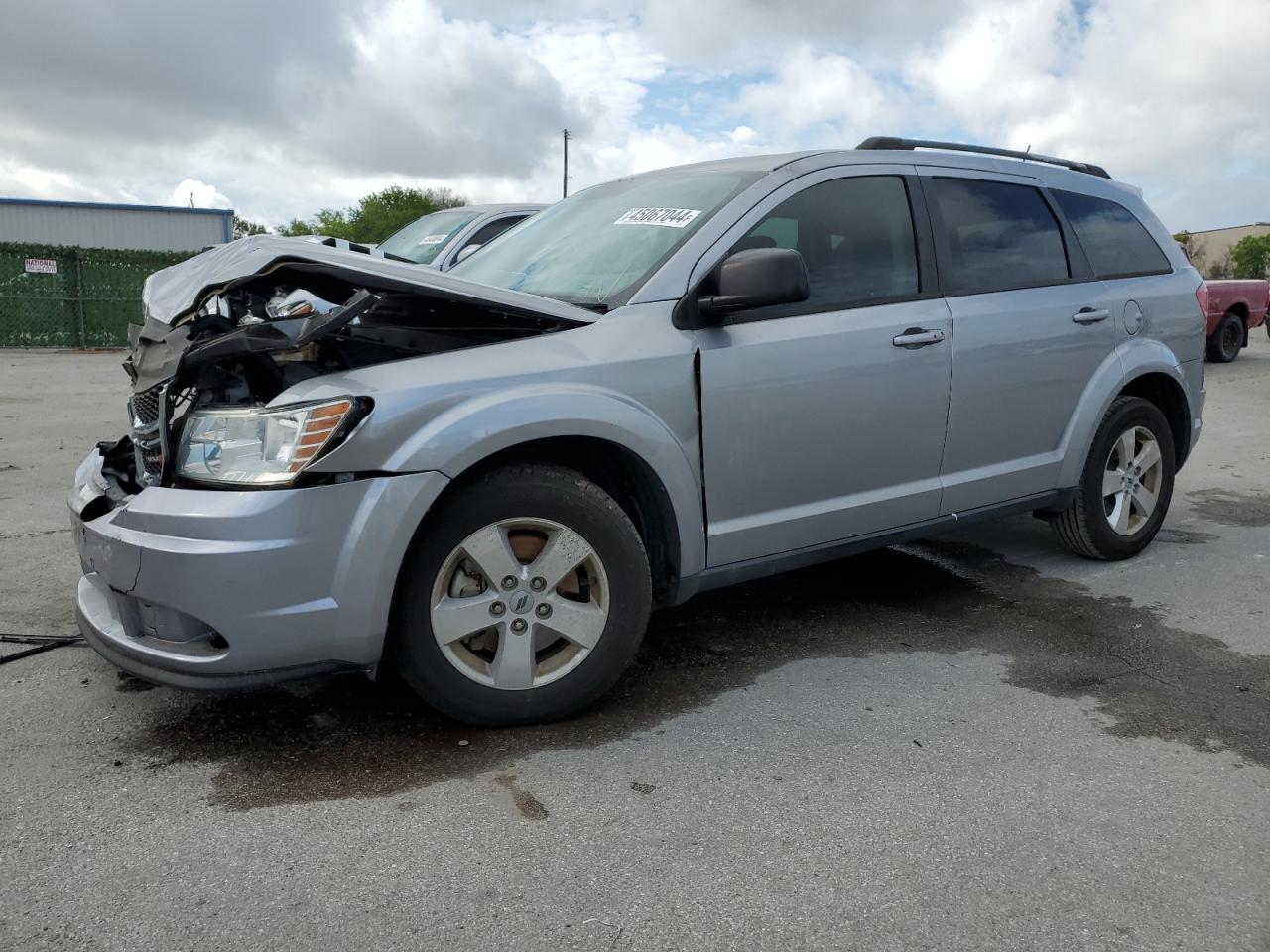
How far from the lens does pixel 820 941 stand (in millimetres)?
2117

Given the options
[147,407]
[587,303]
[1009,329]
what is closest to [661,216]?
[587,303]

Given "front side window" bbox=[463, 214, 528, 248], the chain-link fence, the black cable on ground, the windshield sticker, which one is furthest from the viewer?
the chain-link fence

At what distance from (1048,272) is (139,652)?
373 cm

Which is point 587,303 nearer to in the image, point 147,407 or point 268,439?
point 268,439

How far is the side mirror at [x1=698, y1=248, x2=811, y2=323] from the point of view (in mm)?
3197

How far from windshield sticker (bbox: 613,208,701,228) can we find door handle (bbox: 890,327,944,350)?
847mm

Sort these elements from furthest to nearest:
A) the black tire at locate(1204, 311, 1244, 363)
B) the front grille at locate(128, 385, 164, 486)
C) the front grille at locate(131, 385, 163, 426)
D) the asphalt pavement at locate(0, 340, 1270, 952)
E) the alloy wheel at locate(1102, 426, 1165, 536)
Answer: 1. the black tire at locate(1204, 311, 1244, 363)
2. the alloy wheel at locate(1102, 426, 1165, 536)
3. the front grille at locate(131, 385, 163, 426)
4. the front grille at locate(128, 385, 164, 486)
5. the asphalt pavement at locate(0, 340, 1270, 952)

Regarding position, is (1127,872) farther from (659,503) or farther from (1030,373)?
(1030,373)

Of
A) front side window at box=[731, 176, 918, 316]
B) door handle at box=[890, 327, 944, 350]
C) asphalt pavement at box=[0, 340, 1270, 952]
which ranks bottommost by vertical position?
asphalt pavement at box=[0, 340, 1270, 952]

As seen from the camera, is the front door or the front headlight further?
the front door

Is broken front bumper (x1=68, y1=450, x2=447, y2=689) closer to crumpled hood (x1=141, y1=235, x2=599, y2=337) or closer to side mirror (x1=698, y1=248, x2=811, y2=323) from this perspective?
crumpled hood (x1=141, y1=235, x2=599, y2=337)

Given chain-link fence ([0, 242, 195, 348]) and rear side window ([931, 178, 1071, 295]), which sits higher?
chain-link fence ([0, 242, 195, 348])

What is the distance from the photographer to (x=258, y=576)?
267 cm

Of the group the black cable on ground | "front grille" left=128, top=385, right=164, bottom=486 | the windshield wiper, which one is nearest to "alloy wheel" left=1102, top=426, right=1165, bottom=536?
the windshield wiper
